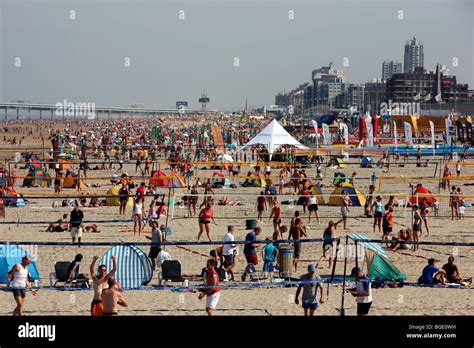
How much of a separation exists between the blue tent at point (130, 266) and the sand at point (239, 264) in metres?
0.25

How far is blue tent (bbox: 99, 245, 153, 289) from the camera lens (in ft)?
39.7

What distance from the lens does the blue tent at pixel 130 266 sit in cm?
1210

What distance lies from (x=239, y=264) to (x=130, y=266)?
3201 millimetres

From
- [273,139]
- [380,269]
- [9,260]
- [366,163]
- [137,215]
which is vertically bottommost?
[380,269]

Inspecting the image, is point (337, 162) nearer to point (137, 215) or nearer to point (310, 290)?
point (137, 215)

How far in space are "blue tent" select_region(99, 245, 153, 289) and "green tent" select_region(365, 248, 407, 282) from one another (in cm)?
341

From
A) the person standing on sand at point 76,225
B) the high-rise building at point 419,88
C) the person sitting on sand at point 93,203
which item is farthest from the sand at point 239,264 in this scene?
the high-rise building at point 419,88

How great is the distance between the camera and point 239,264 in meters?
14.9

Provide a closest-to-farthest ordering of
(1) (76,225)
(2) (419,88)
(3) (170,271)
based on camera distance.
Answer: (3) (170,271) < (1) (76,225) < (2) (419,88)

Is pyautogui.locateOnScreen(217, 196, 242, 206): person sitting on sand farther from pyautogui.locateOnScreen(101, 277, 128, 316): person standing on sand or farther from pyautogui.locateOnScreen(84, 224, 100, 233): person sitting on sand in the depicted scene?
pyautogui.locateOnScreen(101, 277, 128, 316): person standing on sand

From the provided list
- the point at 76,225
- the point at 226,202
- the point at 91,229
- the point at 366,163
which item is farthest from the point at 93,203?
the point at 366,163

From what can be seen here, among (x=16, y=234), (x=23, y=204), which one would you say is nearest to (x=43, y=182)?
(x=23, y=204)

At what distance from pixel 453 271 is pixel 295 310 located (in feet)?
9.67
